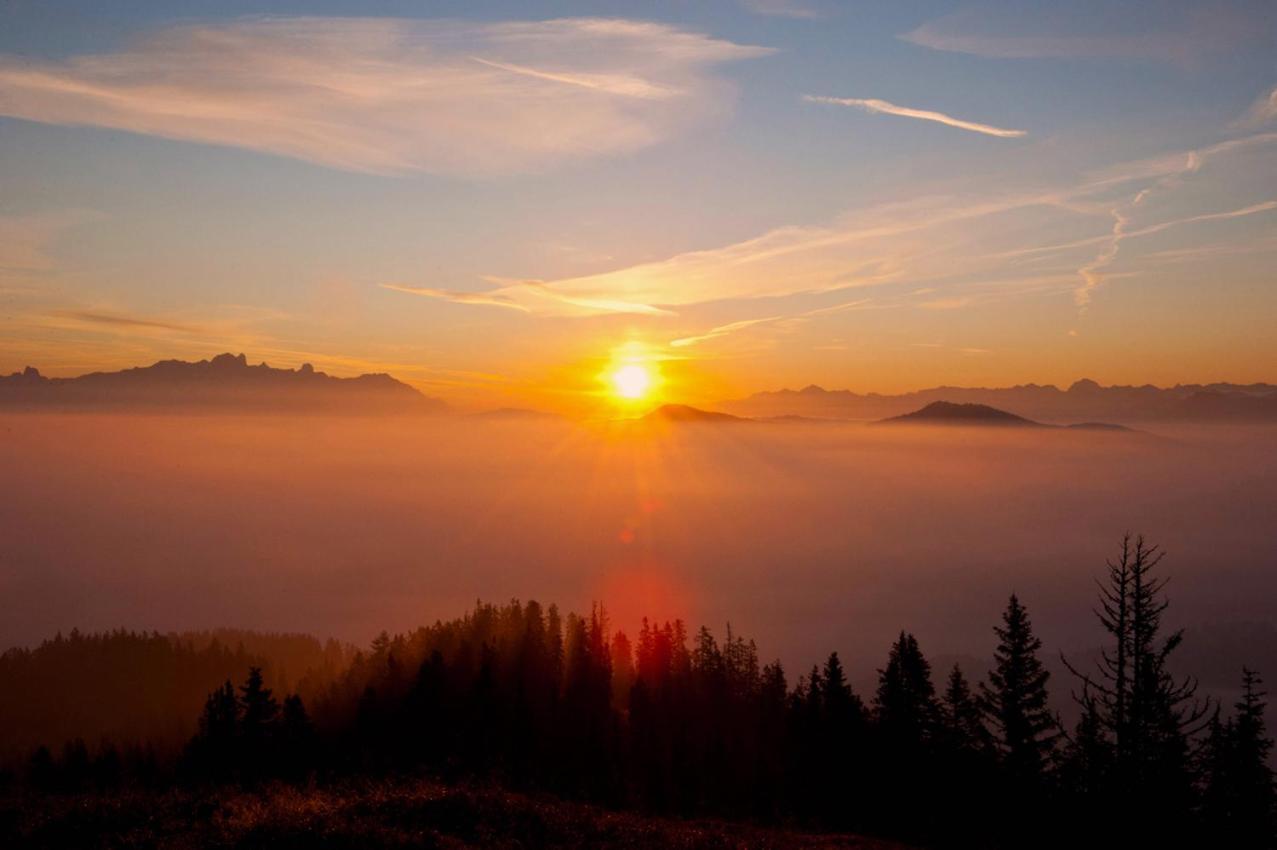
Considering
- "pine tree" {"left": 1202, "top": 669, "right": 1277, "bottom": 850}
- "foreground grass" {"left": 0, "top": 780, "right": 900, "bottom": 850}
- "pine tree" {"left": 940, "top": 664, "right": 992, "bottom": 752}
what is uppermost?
"foreground grass" {"left": 0, "top": 780, "right": 900, "bottom": 850}

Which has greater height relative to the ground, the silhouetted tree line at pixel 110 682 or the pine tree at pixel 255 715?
the pine tree at pixel 255 715

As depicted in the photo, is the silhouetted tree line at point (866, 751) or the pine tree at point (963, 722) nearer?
the silhouetted tree line at point (866, 751)

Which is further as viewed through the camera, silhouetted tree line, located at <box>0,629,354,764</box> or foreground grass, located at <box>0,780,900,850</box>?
silhouetted tree line, located at <box>0,629,354,764</box>

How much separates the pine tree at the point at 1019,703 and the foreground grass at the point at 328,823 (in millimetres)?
20674

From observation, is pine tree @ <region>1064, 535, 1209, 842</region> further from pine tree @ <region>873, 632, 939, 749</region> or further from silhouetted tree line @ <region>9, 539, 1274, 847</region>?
pine tree @ <region>873, 632, 939, 749</region>

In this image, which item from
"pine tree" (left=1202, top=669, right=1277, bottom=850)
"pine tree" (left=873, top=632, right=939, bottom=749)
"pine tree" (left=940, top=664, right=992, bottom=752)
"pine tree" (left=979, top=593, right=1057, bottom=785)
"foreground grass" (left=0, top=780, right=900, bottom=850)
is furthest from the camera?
"pine tree" (left=873, top=632, right=939, bottom=749)

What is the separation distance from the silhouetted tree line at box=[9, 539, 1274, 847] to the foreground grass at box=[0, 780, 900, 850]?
381 inches

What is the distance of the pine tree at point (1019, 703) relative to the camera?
39.0m

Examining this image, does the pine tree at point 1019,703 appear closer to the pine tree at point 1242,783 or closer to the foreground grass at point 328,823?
the pine tree at point 1242,783

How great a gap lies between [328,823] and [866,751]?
38.4 m

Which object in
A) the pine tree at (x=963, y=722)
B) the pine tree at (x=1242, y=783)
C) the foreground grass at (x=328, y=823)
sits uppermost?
the foreground grass at (x=328, y=823)

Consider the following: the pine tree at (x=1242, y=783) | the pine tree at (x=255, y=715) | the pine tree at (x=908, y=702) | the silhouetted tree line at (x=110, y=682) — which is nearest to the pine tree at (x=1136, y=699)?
the pine tree at (x=908, y=702)

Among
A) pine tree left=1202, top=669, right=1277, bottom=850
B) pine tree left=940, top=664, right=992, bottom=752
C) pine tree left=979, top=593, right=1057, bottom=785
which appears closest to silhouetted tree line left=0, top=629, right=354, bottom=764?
pine tree left=940, top=664, right=992, bottom=752

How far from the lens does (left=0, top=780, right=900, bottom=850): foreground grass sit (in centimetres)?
1781
